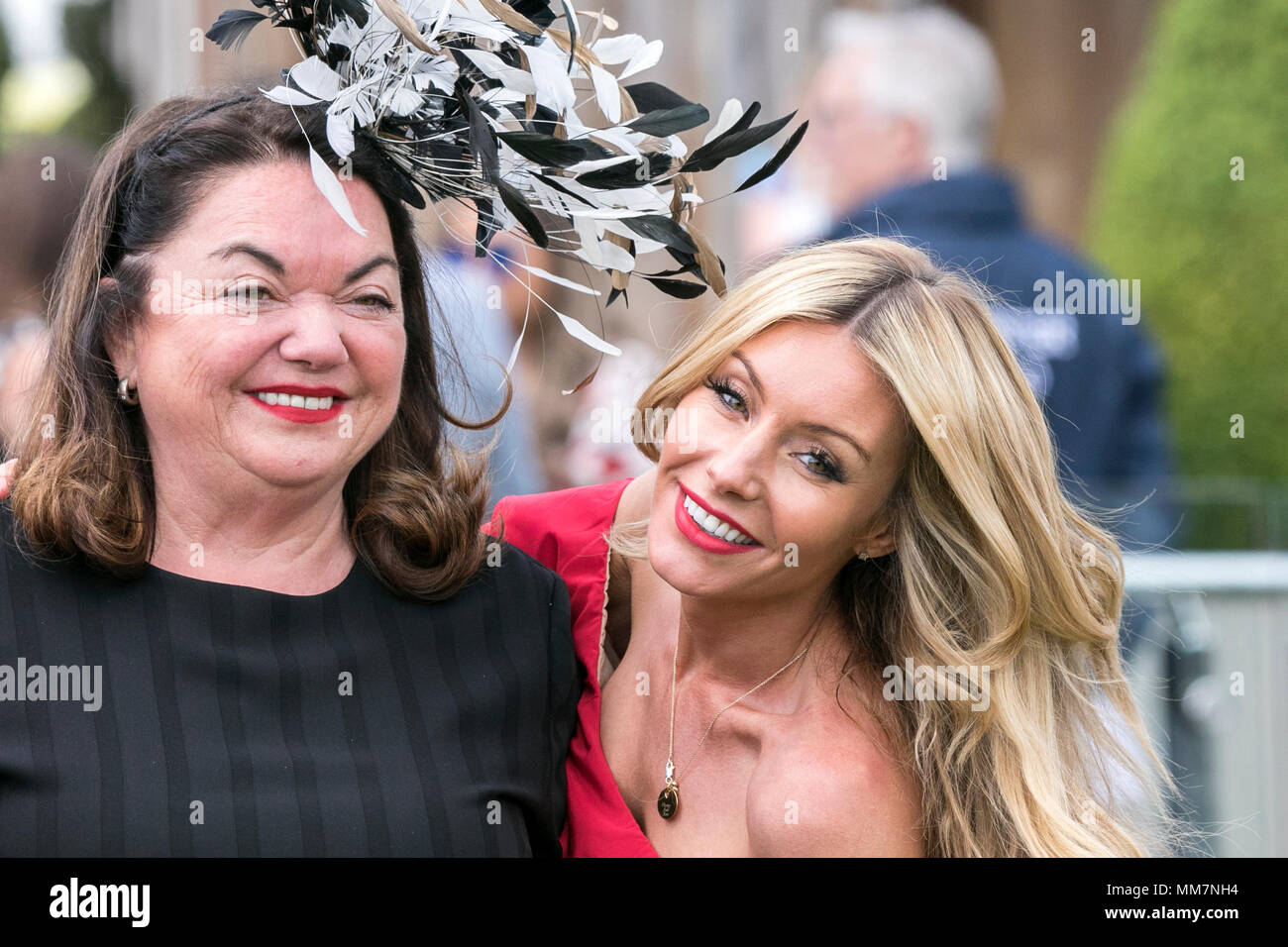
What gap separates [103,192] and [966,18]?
27.8ft

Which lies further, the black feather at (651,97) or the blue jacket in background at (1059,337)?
the blue jacket in background at (1059,337)

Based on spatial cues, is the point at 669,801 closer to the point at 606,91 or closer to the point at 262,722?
the point at 262,722

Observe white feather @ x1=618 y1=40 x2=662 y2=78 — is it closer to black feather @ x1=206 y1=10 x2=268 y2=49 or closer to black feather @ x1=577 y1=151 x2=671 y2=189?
black feather @ x1=577 y1=151 x2=671 y2=189

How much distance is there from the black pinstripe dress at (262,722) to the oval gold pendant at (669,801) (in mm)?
205

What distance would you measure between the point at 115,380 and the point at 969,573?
1613 millimetres

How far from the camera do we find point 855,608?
9.66 ft

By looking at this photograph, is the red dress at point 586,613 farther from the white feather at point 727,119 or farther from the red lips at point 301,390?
the white feather at point 727,119

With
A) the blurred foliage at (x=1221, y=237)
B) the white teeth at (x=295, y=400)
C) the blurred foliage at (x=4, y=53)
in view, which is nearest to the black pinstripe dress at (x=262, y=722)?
the white teeth at (x=295, y=400)

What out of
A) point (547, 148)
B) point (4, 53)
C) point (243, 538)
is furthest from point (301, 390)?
point (4, 53)

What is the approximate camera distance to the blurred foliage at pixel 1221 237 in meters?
7.71

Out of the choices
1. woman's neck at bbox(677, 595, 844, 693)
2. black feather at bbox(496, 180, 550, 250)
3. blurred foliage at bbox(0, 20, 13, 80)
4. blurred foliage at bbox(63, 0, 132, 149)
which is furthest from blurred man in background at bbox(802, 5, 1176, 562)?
blurred foliage at bbox(0, 20, 13, 80)

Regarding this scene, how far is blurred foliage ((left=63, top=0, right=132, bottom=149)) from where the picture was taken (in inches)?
503
